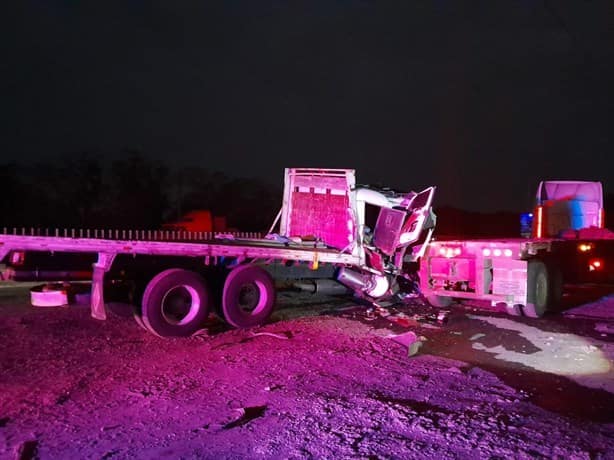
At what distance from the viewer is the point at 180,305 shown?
8.95m

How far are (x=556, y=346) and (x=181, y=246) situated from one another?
5884 millimetres

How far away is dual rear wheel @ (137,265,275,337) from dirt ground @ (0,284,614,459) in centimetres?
24

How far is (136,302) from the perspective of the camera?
353 inches

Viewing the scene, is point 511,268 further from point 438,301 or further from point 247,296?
point 247,296

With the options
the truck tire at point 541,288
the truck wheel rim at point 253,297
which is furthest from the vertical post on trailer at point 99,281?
the truck tire at point 541,288

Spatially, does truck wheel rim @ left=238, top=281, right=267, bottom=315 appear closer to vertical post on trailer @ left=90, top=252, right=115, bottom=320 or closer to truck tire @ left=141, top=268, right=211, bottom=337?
truck tire @ left=141, top=268, right=211, bottom=337

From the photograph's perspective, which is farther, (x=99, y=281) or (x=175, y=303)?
(x=175, y=303)

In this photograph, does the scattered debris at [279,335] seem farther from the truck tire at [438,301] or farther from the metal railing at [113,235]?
the truck tire at [438,301]

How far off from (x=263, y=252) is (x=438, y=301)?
4.42 metres

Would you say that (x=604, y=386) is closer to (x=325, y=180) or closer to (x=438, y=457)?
(x=438, y=457)

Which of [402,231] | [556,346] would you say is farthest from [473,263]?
[556,346]

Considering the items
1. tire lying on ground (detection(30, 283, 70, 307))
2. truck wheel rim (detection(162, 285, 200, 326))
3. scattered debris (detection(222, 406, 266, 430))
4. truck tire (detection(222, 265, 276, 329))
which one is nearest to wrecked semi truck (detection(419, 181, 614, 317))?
truck tire (detection(222, 265, 276, 329))

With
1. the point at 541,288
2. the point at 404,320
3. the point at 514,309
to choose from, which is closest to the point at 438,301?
the point at 514,309

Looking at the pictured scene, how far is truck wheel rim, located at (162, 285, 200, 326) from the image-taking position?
8.78 m
